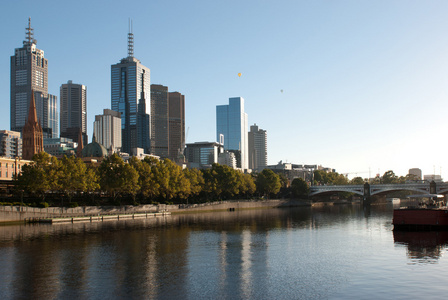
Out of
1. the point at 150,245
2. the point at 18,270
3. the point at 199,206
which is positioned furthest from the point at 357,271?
the point at 199,206

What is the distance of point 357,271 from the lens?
5166 cm

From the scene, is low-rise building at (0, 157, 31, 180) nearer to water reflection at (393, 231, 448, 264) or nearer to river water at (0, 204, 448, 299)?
river water at (0, 204, 448, 299)

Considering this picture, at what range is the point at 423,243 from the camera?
2876 inches

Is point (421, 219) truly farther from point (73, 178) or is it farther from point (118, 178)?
point (73, 178)

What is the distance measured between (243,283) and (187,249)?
76.4 feet

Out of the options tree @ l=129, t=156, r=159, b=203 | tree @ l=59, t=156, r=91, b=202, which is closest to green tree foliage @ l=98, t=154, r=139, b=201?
tree @ l=129, t=156, r=159, b=203

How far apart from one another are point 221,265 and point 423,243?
36.3m

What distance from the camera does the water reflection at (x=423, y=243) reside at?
195 ft

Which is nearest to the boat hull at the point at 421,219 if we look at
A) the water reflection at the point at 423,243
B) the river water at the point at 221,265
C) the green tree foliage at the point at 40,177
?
the water reflection at the point at 423,243

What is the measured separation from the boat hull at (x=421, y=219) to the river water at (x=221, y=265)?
12.3ft

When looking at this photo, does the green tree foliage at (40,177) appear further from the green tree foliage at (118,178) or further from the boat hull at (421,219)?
the boat hull at (421,219)

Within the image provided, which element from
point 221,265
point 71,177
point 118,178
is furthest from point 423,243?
point 118,178

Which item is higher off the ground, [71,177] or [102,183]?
[71,177]

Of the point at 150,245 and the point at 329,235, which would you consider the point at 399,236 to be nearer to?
the point at 329,235
